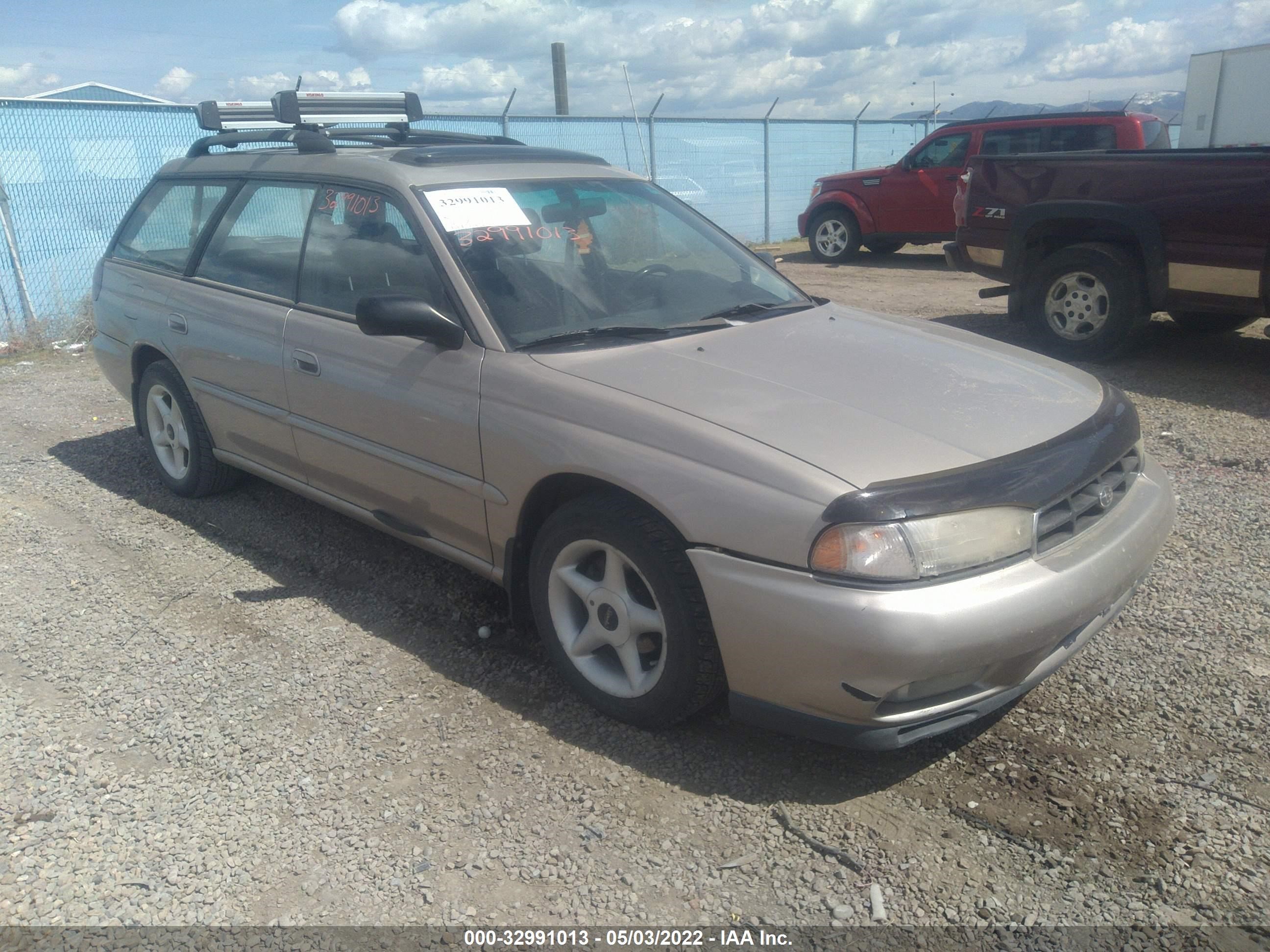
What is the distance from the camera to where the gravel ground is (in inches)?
94.5

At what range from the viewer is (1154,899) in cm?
234

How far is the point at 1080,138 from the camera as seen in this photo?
12.3 m

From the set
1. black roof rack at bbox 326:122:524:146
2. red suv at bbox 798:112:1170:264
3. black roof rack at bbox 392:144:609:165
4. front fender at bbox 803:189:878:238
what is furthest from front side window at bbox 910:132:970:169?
black roof rack at bbox 392:144:609:165

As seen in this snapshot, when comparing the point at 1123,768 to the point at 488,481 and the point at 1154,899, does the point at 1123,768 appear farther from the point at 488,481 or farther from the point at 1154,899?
the point at 488,481

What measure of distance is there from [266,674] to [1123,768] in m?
2.76

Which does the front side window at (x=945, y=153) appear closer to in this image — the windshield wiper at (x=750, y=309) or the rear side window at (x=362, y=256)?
the windshield wiper at (x=750, y=309)

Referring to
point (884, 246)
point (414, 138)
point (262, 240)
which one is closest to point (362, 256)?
point (262, 240)

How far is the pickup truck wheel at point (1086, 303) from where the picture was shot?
23.5ft

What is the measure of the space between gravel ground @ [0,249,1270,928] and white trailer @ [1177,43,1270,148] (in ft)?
69.5

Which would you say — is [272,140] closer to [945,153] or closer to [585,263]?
[585,263]

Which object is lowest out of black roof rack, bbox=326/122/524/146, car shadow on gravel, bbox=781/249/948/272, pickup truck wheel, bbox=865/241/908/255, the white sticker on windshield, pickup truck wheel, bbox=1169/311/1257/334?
car shadow on gravel, bbox=781/249/948/272

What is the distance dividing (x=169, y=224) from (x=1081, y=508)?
14.7 feet

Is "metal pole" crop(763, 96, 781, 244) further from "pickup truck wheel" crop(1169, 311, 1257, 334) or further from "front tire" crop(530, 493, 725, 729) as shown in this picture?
"front tire" crop(530, 493, 725, 729)

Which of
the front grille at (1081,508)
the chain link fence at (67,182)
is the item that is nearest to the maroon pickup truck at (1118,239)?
the chain link fence at (67,182)
